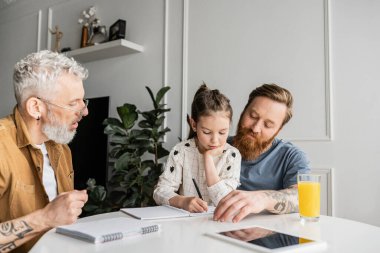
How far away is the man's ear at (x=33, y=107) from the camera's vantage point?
5.65 feet

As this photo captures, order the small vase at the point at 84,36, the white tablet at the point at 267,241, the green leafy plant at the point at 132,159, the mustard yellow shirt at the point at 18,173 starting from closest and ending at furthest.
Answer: the white tablet at the point at 267,241
the mustard yellow shirt at the point at 18,173
the green leafy plant at the point at 132,159
the small vase at the point at 84,36

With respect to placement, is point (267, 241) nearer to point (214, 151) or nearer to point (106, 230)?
point (106, 230)

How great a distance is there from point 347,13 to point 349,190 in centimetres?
134

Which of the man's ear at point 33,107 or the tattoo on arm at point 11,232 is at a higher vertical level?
the man's ear at point 33,107

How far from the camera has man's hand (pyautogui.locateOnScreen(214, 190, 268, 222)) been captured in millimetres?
1312

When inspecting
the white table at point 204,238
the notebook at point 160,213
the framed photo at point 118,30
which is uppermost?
the framed photo at point 118,30

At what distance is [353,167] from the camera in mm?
2707

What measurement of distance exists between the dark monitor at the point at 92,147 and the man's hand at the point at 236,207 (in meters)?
2.91

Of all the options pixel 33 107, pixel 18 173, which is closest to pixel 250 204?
pixel 18 173

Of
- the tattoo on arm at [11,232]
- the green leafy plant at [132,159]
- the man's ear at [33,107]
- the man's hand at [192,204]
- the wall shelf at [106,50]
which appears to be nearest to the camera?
the tattoo on arm at [11,232]

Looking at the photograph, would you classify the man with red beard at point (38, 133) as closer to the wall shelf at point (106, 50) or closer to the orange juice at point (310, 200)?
the orange juice at point (310, 200)

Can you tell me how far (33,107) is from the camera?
1.74 metres

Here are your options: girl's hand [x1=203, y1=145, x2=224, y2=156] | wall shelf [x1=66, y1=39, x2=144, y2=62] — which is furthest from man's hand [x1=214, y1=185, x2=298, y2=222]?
wall shelf [x1=66, y1=39, x2=144, y2=62]

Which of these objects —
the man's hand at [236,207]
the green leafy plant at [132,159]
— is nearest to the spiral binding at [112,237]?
the man's hand at [236,207]
